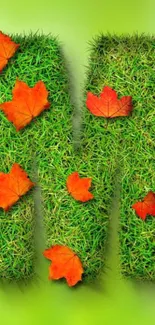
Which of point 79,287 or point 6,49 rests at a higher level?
point 6,49

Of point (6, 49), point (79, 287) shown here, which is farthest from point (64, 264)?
point (6, 49)

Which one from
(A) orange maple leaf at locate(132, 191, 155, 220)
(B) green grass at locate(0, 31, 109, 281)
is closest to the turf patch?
(B) green grass at locate(0, 31, 109, 281)

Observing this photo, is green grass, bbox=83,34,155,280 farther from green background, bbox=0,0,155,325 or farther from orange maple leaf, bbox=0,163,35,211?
orange maple leaf, bbox=0,163,35,211

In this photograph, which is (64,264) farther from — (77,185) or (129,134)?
(129,134)

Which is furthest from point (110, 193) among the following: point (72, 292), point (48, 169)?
point (72, 292)

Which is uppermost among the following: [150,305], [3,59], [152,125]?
[3,59]

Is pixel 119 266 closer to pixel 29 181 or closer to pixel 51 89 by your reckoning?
pixel 29 181
